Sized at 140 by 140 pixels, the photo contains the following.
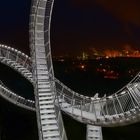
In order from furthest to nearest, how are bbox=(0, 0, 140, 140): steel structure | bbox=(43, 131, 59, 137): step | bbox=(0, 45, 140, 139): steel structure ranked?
bbox=(43, 131, 59, 137): step < bbox=(0, 0, 140, 140): steel structure < bbox=(0, 45, 140, 139): steel structure

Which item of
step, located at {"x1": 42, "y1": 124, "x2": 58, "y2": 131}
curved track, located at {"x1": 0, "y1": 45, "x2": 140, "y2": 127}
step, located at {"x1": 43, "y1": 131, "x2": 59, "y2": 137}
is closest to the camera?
curved track, located at {"x1": 0, "y1": 45, "x2": 140, "y2": 127}

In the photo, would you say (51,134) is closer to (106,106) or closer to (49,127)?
(49,127)

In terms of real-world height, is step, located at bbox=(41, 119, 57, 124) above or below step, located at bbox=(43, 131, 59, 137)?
above

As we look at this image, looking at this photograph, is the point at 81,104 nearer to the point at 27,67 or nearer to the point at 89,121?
the point at 89,121

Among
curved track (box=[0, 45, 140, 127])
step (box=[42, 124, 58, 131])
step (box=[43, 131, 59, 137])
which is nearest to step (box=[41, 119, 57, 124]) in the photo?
step (box=[42, 124, 58, 131])

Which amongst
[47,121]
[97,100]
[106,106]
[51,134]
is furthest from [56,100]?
[106,106]

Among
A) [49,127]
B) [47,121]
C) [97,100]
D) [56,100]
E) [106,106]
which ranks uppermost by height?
[56,100]

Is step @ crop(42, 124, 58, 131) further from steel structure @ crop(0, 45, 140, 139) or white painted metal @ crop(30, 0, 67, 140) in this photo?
steel structure @ crop(0, 45, 140, 139)

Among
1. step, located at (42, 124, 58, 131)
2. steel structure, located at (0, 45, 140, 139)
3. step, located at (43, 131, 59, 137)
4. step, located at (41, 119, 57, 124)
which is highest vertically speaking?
steel structure, located at (0, 45, 140, 139)
